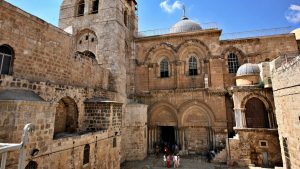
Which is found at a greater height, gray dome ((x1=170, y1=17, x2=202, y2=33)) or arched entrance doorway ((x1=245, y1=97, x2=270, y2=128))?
gray dome ((x1=170, y1=17, x2=202, y2=33))

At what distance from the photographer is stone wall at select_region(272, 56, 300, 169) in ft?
25.6

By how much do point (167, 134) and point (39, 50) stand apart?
1218 centimetres

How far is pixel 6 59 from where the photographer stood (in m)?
6.20

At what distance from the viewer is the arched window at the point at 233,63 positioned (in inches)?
580

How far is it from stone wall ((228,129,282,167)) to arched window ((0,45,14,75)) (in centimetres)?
1220

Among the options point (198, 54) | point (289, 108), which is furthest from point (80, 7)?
point (289, 108)

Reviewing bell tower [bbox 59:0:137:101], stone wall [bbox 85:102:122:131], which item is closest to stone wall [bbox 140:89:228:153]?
bell tower [bbox 59:0:137:101]

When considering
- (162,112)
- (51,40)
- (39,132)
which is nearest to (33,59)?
(51,40)

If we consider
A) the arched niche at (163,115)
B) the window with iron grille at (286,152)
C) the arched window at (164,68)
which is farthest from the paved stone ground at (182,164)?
the arched window at (164,68)

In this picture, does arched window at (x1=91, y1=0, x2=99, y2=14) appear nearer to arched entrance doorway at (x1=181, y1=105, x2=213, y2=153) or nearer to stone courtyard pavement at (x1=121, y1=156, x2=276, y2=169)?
arched entrance doorway at (x1=181, y1=105, x2=213, y2=153)

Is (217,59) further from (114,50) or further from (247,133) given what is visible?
(114,50)

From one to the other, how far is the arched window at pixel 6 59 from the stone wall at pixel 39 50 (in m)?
0.14

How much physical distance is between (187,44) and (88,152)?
1147cm

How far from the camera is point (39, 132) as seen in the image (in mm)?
5414
